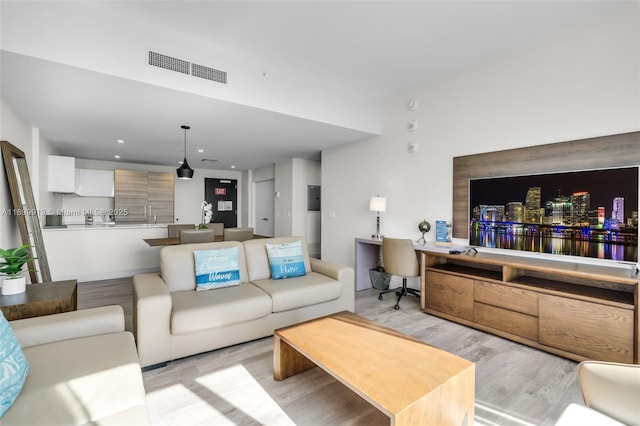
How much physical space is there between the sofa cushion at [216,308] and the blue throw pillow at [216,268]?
3.1 inches

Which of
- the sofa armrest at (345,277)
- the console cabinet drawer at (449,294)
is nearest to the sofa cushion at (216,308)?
the sofa armrest at (345,277)

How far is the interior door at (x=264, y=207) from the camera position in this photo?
8031mm

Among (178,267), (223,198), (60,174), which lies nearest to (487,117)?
(178,267)

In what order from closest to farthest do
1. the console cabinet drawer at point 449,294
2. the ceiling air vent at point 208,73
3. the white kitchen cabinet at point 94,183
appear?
the ceiling air vent at point 208,73 < the console cabinet drawer at point 449,294 < the white kitchen cabinet at point 94,183

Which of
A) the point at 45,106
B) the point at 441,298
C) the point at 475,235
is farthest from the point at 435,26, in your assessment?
the point at 45,106

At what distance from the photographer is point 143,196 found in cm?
679

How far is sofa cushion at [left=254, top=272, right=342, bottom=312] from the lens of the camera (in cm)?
269

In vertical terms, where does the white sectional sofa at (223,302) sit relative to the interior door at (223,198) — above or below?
below

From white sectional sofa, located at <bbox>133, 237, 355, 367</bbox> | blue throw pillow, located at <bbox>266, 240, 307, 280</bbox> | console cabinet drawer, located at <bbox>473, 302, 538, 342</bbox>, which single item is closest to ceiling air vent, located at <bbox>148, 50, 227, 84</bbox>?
white sectional sofa, located at <bbox>133, 237, 355, 367</bbox>

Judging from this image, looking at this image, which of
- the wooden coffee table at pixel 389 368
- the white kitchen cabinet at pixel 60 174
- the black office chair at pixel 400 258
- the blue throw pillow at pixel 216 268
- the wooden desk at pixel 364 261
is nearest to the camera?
the wooden coffee table at pixel 389 368

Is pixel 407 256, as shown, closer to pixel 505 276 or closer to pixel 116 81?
pixel 505 276

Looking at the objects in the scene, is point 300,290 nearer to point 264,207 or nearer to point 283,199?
point 283,199

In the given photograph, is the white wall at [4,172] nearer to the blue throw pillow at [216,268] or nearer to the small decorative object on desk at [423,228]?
the blue throw pillow at [216,268]

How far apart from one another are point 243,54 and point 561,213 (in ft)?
11.3
